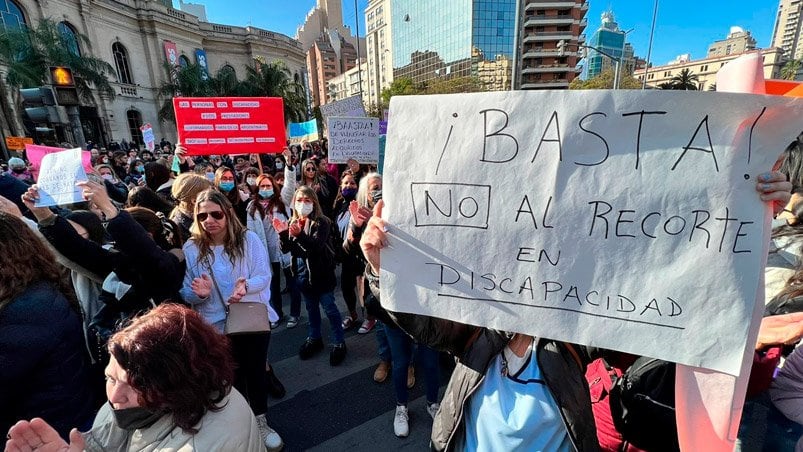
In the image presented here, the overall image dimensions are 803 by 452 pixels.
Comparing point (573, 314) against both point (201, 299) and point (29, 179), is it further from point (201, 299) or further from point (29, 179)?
point (29, 179)

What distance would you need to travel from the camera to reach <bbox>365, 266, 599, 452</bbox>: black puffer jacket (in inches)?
47.8

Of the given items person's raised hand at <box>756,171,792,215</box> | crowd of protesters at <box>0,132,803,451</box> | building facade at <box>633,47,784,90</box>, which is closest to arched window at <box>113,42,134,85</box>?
crowd of protesters at <box>0,132,803,451</box>

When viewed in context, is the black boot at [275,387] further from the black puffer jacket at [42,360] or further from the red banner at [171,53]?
the red banner at [171,53]

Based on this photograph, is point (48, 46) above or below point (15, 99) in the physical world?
above

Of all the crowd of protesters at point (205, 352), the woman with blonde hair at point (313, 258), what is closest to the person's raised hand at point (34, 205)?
the crowd of protesters at point (205, 352)

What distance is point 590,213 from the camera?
0.99m

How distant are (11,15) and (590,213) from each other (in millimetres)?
33901

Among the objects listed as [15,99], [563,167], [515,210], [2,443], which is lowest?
[2,443]

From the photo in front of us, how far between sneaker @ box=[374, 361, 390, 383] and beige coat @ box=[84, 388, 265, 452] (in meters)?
1.94

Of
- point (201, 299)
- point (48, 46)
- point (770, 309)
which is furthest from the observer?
point (48, 46)

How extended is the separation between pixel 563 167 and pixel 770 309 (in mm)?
1170

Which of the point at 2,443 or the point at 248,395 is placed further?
the point at 248,395

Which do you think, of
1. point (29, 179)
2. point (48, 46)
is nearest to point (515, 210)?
point (29, 179)

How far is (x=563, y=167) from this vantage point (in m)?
0.99
